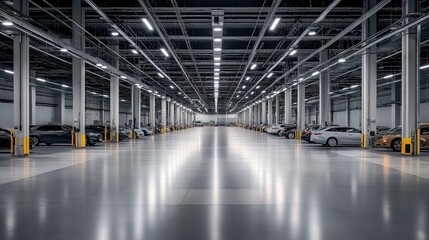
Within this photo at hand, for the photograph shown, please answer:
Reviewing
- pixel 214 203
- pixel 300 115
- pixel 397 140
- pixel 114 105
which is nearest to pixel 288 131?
pixel 300 115

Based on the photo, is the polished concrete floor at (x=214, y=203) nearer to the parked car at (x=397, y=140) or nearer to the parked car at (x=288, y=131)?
the parked car at (x=397, y=140)

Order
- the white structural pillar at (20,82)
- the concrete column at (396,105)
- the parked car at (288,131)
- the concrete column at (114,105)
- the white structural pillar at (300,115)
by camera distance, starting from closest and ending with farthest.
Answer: the white structural pillar at (20,82) < the concrete column at (114,105) < the white structural pillar at (300,115) < the parked car at (288,131) < the concrete column at (396,105)

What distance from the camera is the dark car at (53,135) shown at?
24.4 m

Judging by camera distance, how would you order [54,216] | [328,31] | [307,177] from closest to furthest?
[54,216]
[307,177]
[328,31]

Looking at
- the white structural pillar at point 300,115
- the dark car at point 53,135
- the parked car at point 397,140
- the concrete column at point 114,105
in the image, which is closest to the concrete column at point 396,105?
the white structural pillar at point 300,115

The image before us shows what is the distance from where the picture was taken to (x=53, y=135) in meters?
24.5

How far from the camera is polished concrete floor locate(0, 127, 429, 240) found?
Result: 17.7 feet

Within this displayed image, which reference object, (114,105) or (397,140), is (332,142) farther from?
(114,105)

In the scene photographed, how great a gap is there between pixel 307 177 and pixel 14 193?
7349 mm

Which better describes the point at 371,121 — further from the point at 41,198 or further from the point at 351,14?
the point at 41,198

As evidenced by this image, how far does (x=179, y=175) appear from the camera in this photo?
10.8 meters

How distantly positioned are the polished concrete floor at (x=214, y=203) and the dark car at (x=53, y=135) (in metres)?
12.3

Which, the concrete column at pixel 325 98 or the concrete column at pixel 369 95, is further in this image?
the concrete column at pixel 325 98

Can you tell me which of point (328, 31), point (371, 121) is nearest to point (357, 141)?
point (371, 121)
